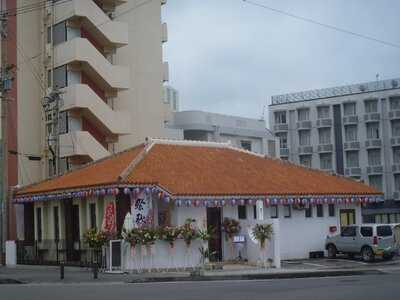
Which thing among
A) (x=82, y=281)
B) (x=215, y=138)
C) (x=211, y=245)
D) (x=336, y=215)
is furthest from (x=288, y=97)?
(x=82, y=281)

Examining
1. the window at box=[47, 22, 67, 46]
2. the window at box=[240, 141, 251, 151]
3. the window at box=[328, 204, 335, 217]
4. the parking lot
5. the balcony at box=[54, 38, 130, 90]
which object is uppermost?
the window at box=[47, 22, 67, 46]

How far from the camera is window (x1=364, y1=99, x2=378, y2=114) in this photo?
84.2 metres

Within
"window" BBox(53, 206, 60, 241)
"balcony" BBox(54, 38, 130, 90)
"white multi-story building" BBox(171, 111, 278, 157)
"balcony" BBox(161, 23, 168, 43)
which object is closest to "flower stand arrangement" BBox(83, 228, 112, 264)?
"window" BBox(53, 206, 60, 241)

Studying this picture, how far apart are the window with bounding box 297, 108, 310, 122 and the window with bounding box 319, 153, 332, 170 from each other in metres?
4.96

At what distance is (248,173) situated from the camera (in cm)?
3850

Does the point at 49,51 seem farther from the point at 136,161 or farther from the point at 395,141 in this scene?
the point at 395,141

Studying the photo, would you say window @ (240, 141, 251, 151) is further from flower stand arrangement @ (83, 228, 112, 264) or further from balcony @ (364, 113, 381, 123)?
flower stand arrangement @ (83, 228, 112, 264)

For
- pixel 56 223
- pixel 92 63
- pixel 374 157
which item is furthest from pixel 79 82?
pixel 374 157

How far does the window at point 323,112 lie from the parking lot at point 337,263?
1973 inches

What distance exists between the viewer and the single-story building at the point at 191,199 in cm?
3319

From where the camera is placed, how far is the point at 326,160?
88188 mm

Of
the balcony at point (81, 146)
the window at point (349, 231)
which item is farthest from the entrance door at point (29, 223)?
the window at point (349, 231)

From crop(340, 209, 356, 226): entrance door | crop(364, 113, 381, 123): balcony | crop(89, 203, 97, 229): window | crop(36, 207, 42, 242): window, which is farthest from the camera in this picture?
crop(364, 113, 381, 123): balcony

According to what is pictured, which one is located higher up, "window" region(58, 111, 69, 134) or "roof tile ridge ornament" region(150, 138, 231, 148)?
"window" region(58, 111, 69, 134)
